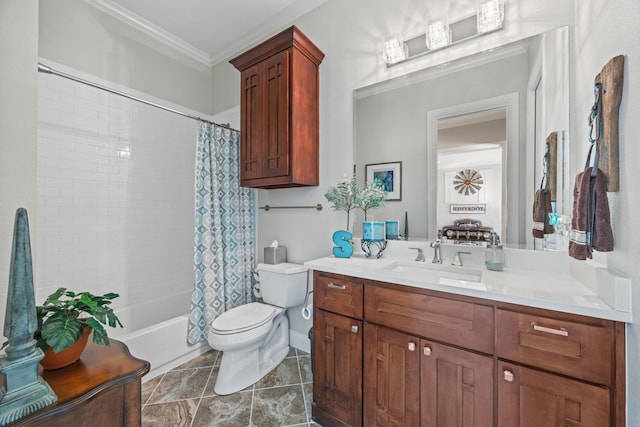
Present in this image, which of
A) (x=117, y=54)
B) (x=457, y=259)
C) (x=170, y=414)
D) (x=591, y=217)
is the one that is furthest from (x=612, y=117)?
(x=117, y=54)

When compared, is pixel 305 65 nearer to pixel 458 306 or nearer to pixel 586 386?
pixel 458 306

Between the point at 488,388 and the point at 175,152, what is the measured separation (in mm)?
2968

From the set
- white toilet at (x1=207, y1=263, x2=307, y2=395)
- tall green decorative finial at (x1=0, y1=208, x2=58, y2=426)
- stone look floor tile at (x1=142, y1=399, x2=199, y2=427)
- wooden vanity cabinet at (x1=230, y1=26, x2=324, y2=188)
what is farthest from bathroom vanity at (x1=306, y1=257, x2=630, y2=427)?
tall green decorative finial at (x1=0, y1=208, x2=58, y2=426)

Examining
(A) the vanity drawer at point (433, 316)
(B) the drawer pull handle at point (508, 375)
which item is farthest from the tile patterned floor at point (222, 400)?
(B) the drawer pull handle at point (508, 375)

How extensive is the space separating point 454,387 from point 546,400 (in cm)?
29

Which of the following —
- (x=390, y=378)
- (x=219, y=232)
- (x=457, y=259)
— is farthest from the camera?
(x=219, y=232)

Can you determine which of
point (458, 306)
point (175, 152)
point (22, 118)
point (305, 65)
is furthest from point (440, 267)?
point (175, 152)

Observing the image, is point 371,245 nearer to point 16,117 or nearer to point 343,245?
point 343,245

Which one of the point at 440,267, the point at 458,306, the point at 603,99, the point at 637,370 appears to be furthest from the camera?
the point at 440,267

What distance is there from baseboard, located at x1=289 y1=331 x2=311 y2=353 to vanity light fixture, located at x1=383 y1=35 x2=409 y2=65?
2202 millimetres

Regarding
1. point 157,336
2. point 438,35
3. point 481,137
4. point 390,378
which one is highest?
point 438,35

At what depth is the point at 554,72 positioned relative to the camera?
135cm

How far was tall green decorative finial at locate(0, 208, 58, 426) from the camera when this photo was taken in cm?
66

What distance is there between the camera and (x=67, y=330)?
798 mm
